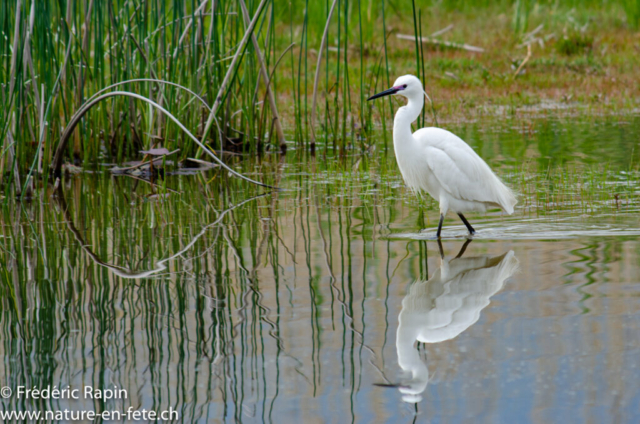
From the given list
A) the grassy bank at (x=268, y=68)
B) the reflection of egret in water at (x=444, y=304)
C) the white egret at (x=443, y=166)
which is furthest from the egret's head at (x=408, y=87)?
the reflection of egret in water at (x=444, y=304)

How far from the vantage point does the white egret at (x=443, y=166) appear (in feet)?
18.0

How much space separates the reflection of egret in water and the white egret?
85 centimetres

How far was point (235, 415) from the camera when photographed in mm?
2693

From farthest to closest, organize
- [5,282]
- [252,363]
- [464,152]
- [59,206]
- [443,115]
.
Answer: [443,115]
[59,206]
[464,152]
[5,282]
[252,363]

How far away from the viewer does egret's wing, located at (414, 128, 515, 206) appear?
5.48 m

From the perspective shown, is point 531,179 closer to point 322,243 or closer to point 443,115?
point 322,243

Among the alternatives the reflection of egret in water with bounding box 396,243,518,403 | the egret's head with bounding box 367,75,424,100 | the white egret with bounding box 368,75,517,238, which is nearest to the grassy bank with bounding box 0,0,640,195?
the egret's head with bounding box 367,75,424,100

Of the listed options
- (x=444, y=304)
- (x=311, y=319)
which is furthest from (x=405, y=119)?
(x=311, y=319)

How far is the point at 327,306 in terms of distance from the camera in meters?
3.73

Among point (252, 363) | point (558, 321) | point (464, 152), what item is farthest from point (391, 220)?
point (252, 363)

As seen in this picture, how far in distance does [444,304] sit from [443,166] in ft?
6.45

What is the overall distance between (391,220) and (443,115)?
5849 mm

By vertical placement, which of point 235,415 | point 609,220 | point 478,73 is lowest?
point 235,415

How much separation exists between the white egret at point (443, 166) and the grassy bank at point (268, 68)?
3.03 ft
